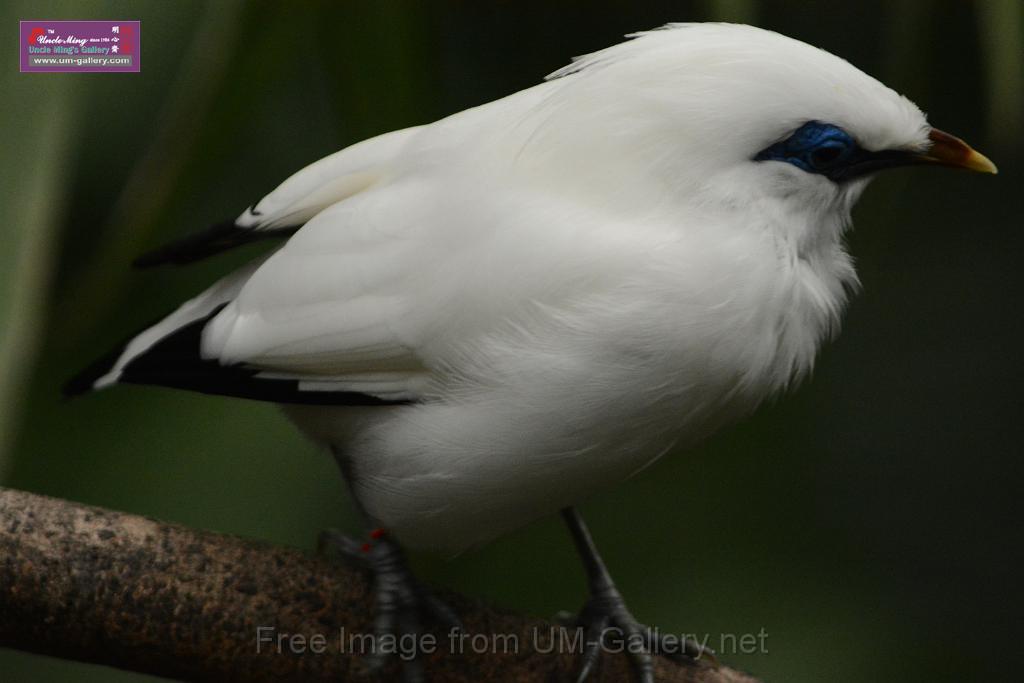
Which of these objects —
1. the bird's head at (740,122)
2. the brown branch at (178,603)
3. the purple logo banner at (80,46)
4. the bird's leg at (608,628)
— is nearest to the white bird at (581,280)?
the bird's head at (740,122)

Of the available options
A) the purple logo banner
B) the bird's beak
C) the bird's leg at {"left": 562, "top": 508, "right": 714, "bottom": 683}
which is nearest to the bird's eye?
the bird's beak

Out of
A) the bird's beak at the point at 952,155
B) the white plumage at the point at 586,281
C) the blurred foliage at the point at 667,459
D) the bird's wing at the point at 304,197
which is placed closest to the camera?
the white plumage at the point at 586,281

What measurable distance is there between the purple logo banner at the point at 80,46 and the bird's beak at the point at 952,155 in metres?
0.98

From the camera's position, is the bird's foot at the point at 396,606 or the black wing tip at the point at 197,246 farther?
the black wing tip at the point at 197,246

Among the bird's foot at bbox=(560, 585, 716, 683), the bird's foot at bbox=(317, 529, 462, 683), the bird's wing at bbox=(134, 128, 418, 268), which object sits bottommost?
the bird's foot at bbox=(560, 585, 716, 683)

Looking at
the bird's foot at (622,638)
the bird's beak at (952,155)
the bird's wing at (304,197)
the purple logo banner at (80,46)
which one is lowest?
the bird's foot at (622,638)

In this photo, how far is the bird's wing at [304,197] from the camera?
149 cm

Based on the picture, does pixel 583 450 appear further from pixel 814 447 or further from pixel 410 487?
pixel 814 447

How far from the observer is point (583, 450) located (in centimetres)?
126

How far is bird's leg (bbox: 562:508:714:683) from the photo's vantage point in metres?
1.53

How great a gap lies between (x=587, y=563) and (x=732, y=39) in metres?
0.68

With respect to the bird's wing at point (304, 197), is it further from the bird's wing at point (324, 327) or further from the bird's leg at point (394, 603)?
the bird's leg at point (394, 603)

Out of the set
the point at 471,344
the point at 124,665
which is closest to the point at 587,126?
the point at 471,344

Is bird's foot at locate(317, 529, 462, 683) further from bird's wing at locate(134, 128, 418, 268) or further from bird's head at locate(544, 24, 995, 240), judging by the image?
bird's head at locate(544, 24, 995, 240)
